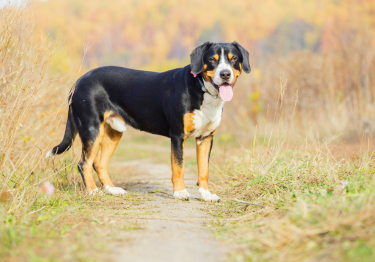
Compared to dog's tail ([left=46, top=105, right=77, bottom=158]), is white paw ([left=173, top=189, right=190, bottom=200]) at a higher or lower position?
lower

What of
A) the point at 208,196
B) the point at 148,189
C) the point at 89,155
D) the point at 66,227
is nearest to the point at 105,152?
the point at 89,155

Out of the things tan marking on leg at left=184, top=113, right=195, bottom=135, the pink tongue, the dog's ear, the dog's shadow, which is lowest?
the dog's shadow

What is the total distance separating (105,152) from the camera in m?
5.13

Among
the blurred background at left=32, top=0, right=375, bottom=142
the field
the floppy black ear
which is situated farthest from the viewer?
the blurred background at left=32, top=0, right=375, bottom=142

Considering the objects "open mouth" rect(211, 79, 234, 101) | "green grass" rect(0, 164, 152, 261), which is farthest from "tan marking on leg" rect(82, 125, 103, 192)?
"open mouth" rect(211, 79, 234, 101)

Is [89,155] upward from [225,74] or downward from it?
downward

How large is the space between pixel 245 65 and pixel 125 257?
2.97m

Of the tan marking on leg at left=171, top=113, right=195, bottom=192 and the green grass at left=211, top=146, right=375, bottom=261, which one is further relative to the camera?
the tan marking on leg at left=171, top=113, right=195, bottom=192

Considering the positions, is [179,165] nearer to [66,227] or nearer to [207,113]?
[207,113]

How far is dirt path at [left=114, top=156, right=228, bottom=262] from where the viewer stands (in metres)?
2.26

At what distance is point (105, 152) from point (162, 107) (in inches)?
43.1

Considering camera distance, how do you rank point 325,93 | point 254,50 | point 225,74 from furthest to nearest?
point 254,50
point 325,93
point 225,74

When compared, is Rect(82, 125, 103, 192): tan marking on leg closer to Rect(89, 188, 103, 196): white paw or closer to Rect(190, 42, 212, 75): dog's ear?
Rect(89, 188, 103, 196): white paw

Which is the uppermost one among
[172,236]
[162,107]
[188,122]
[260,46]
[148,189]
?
[260,46]
